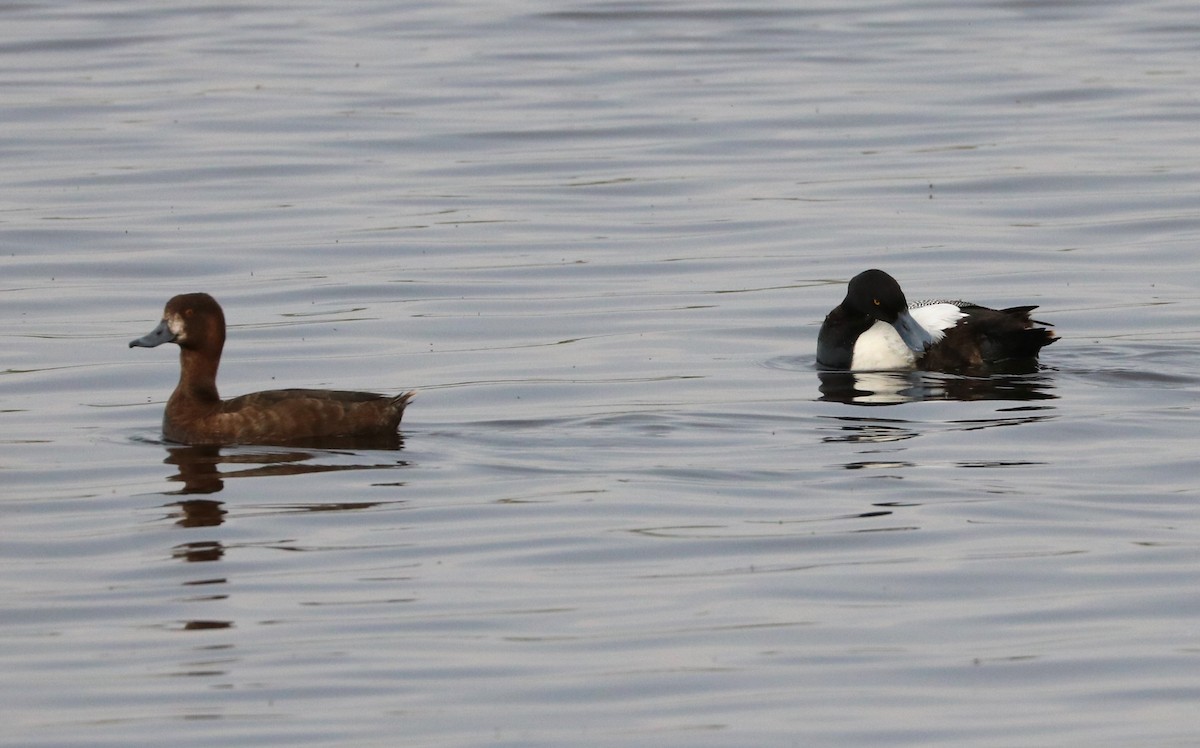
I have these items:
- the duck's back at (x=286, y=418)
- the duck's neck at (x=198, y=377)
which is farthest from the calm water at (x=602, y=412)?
the duck's neck at (x=198, y=377)

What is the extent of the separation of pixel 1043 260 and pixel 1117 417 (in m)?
5.76

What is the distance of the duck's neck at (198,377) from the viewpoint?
11.1 m

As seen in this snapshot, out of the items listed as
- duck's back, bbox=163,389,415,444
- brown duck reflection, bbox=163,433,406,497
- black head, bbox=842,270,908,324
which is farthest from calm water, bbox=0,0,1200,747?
black head, bbox=842,270,908,324

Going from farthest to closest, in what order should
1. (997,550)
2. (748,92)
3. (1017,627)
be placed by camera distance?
(748,92) → (997,550) → (1017,627)

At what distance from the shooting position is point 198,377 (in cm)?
1119

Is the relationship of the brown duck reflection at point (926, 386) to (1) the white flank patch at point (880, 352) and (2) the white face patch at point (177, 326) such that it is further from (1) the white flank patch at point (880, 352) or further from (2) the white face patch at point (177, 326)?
(2) the white face patch at point (177, 326)

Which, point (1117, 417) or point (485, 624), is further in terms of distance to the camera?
point (1117, 417)

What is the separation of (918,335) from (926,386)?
0.77 meters

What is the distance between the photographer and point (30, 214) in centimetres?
1936

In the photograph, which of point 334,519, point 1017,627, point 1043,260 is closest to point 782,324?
point 1043,260

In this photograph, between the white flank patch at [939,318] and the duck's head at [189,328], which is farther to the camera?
the white flank patch at [939,318]

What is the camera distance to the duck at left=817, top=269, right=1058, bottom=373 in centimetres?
1369

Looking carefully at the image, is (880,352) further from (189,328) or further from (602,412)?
(189,328)

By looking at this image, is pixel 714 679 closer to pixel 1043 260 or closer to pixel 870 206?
pixel 1043 260
